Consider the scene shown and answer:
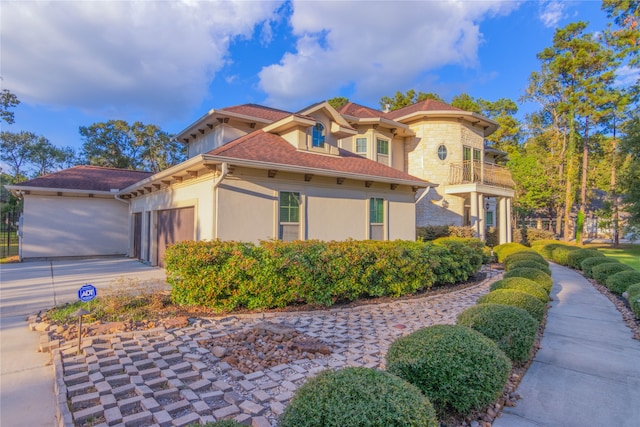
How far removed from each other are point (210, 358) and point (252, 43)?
46.8 ft

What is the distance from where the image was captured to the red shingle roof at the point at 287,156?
29.8 feet

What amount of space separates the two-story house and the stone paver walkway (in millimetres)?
3807

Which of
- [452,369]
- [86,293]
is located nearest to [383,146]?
[86,293]

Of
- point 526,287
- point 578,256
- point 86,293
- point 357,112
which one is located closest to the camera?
point 86,293

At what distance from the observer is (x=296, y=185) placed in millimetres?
10125

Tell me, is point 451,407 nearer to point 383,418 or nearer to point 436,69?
point 383,418

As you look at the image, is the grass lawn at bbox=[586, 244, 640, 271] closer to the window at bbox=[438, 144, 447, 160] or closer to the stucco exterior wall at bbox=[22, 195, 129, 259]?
the window at bbox=[438, 144, 447, 160]

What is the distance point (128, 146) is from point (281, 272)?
36335mm

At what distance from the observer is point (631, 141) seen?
621 inches

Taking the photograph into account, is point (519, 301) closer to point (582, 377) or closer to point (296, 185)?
point (582, 377)

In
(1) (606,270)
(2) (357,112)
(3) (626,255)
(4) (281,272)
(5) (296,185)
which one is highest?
(2) (357,112)

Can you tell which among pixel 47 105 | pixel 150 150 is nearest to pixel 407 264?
pixel 47 105

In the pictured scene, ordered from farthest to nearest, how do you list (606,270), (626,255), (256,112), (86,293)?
(626,255)
(256,112)
(606,270)
(86,293)

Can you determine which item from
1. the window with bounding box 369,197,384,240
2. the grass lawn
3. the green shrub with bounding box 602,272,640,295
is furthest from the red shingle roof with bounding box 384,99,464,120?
the green shrub with bounding box 602,272,640,295
